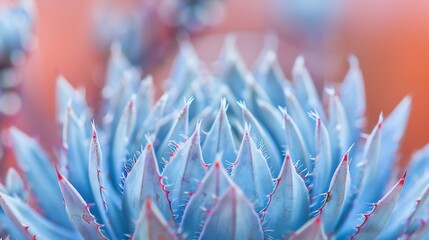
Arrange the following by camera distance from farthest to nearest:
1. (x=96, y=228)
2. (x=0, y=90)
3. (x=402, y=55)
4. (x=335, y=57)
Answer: (x=402, y=55)
(x=335, y=57)
(x=0, y=90)
(x=96, y=228)

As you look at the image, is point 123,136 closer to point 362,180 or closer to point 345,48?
point 362,180

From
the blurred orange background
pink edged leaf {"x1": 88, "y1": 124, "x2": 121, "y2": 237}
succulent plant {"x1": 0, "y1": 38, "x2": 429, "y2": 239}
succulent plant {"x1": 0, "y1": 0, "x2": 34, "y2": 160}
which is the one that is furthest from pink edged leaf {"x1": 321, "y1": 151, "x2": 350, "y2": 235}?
the blurred orange background

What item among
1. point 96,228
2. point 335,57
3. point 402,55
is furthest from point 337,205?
point 402,55

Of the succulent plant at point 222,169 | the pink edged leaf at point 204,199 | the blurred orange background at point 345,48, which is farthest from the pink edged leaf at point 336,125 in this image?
the blurred orange background at point 345,48

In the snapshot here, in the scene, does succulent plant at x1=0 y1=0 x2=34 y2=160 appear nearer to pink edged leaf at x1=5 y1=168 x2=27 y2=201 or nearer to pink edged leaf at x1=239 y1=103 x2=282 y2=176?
pink edged leaf at x1=5 y1=168 x2=27 y2=201

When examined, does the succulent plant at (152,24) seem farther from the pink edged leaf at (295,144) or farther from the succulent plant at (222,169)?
the pink edged leaf at (295,144)

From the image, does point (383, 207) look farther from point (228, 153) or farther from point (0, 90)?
point (0, 90)

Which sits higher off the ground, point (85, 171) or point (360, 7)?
point (360, 7)
